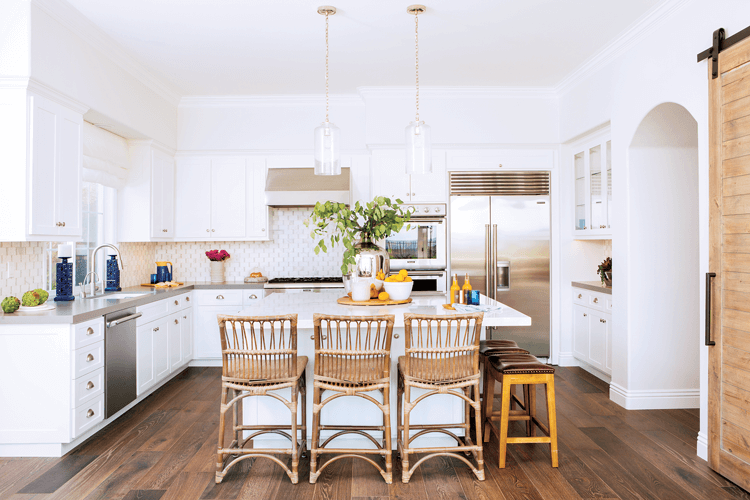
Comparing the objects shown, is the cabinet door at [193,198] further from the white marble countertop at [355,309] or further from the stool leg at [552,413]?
the stool leg at [552,413]

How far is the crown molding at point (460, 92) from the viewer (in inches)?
200

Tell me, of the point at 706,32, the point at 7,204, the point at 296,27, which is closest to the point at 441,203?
the point at 296,27

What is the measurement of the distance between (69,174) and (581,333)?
4.74 meters

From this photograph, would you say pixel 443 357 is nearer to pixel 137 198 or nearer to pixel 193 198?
pixel 137 198

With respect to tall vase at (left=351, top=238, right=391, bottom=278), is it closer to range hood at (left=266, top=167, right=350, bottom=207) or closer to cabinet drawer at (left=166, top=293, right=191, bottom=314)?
range hood at (left=266, top=167, right=350, bottom=207)

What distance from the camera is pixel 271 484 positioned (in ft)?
8.67

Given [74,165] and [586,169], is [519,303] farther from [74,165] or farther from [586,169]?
[74,165]

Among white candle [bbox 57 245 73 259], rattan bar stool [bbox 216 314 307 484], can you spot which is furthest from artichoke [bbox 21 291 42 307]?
rattan bar stool [bbox 216 314 307 484]

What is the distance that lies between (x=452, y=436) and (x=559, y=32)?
311 cm

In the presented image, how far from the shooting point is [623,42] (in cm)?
387

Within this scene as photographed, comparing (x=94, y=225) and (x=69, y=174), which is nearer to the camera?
(x=69, y=174)

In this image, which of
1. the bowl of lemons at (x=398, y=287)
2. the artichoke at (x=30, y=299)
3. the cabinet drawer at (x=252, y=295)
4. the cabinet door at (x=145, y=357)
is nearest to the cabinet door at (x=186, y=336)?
the cabinet drawer at (x=252, y=295)

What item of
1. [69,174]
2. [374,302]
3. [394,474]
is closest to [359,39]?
[374,302]

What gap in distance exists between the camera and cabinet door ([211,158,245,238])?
5402mm
